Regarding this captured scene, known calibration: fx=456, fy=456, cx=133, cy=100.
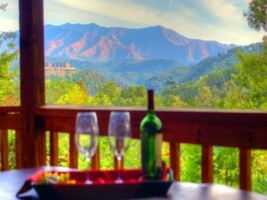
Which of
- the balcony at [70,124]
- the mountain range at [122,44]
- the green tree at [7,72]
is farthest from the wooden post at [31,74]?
the green tree at [7,72]

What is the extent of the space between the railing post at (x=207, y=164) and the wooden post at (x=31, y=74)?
1.21m

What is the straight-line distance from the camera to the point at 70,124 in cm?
279

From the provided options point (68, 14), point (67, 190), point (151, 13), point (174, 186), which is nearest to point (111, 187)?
point (67, 190)

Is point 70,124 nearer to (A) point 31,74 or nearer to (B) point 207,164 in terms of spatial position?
(A) point 31,74

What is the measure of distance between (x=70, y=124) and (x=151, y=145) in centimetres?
135

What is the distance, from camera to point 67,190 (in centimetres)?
141

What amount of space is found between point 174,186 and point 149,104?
12.9 inches

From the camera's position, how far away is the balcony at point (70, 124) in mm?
2080

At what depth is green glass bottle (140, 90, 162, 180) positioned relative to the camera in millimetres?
1521

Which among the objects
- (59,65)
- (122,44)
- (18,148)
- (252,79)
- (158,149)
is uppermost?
(122,44)

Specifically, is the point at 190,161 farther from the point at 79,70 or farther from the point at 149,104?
the point at 149,104

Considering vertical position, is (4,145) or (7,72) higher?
(7,72)

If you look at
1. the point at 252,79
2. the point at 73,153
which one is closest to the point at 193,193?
the point at 73,153

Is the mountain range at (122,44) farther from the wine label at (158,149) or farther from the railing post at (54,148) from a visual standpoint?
the wine label at (158,149)
